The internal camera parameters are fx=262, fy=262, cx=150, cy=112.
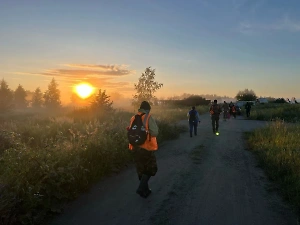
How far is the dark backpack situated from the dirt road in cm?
132

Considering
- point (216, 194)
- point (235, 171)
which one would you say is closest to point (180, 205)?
point (216, 194)

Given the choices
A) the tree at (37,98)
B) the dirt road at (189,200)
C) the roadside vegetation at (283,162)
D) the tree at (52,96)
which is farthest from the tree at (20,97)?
the dirt road at (189,200)

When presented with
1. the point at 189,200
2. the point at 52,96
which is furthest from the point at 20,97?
the point at 189,200

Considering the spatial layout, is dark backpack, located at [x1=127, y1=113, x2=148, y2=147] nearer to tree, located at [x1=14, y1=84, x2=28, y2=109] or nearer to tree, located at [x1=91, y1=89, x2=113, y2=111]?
tree, located at [x1=91, y1=89, x2=113, y2=111]

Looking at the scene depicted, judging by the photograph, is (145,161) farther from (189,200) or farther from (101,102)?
(101,102)

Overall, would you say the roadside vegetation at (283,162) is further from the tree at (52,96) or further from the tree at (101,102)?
the tree at (52,96)

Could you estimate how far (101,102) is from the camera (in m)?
26.7

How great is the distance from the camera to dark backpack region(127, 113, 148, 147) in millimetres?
5973

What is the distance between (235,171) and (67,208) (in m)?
5.38

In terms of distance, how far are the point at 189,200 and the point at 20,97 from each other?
332ft

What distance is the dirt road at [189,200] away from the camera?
16.4ft

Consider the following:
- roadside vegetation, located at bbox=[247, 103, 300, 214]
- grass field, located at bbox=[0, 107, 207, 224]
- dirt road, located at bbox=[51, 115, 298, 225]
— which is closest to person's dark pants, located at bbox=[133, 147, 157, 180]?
dirt road, located at bbox=[51, 115, 298, 225]

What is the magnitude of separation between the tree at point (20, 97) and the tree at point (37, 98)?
9.74 ft

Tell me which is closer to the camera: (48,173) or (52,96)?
(48,173)
